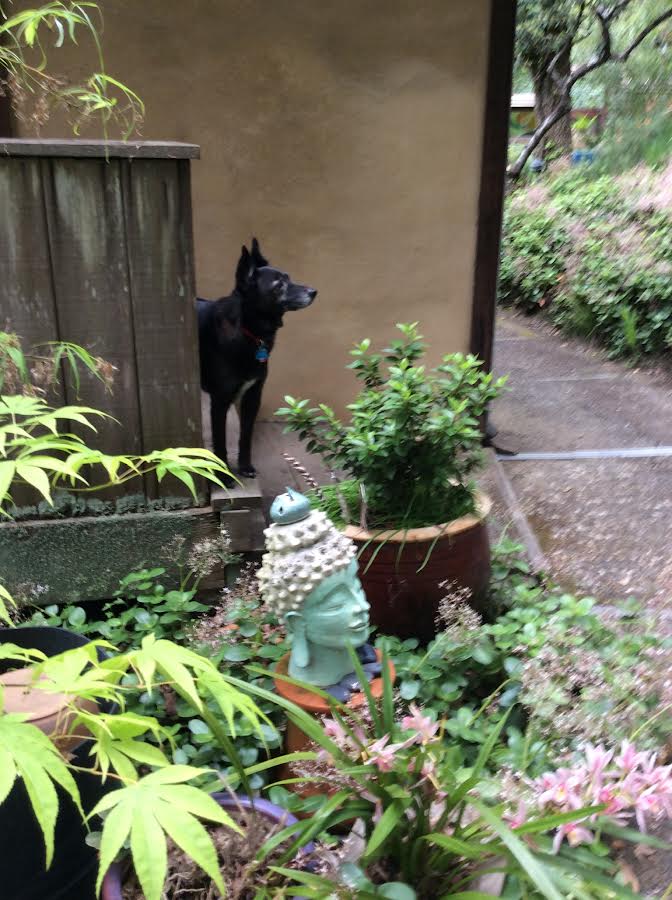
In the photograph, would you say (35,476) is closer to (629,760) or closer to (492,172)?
(629,760)

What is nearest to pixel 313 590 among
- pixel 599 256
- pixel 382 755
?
pixel 382 755

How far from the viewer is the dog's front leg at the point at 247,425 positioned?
2924 millimetres

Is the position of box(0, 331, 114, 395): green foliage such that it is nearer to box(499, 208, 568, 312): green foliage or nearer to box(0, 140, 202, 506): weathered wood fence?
box(0, 140, 202, 506): weathered wood fence

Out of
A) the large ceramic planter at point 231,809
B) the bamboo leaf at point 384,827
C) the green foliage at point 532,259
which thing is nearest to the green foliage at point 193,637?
the large ceramic planter at point 231,809

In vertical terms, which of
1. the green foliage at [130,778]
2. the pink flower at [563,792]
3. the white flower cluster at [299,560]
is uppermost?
the green foliage at [130,778]

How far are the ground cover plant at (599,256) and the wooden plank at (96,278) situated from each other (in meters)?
5.17

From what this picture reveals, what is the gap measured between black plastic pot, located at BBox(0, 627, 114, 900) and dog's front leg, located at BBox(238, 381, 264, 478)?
4.38ft

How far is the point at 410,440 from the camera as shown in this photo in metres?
2.50

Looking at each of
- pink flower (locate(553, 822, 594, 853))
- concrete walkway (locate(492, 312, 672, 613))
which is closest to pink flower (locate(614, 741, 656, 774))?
pink flower (locate(553, 822, 594, 853))

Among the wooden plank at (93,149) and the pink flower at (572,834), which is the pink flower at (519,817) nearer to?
the pink flower at (572,834)

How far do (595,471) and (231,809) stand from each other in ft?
9.91

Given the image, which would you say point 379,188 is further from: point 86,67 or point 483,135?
point 86,67

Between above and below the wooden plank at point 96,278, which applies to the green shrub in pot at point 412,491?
below

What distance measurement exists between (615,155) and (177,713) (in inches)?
389
